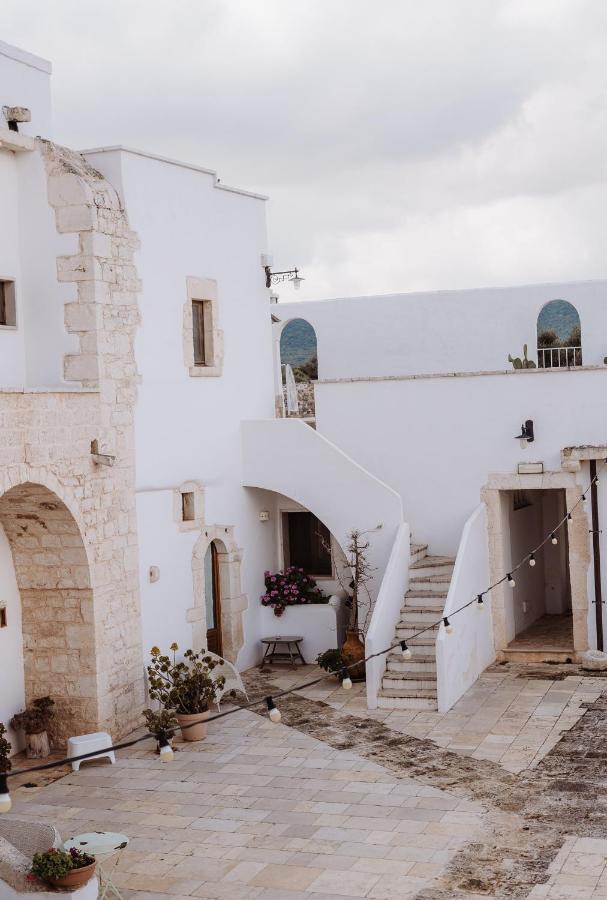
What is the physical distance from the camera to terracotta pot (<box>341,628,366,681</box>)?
14.8m

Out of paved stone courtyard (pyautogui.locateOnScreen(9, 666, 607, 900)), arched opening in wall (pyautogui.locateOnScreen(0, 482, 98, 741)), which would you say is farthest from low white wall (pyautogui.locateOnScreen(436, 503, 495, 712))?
arched opening in wall (pyautogui.locateOnScreen(0, 482, 98, 741))

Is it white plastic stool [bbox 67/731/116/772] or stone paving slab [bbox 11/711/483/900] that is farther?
white plastic stool [bbox 67/731/116/772]

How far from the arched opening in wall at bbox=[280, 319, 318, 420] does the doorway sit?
3.17 m

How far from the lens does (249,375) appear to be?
16312 millimetres

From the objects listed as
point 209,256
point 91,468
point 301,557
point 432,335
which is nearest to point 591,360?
point 432,335

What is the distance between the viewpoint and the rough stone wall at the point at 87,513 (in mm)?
12391

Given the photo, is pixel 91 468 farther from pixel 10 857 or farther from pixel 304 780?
pixel 10 857

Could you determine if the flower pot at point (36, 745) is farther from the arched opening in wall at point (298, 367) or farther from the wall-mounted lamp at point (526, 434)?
the wall-mounted lamp at point (526, 434)

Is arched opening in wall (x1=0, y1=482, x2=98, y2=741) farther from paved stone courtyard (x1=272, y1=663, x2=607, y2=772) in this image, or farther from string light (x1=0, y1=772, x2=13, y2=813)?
string light (x1=0, y1=772, x2=13, y2=813)

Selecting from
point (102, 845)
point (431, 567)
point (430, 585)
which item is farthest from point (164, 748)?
point (431, 567)

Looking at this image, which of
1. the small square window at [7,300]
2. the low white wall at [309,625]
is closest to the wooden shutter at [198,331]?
the small square window at [7,300]

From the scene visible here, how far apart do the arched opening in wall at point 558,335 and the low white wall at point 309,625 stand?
7163 millimetres

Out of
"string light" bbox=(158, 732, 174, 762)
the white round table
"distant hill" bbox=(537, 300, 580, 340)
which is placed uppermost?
"distant hill" bbox=(537, 300, 580, 340)

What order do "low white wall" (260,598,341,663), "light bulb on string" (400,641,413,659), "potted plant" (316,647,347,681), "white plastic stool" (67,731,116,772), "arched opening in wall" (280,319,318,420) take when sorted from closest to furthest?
"light bulb on string" (400,641,413,659), "white plastic stool" (67,731,116,772), "potted plant" (316,647,347,681), "low white wall" (260,598,341,663), "arched opening in wall" (280,319,318,420)
